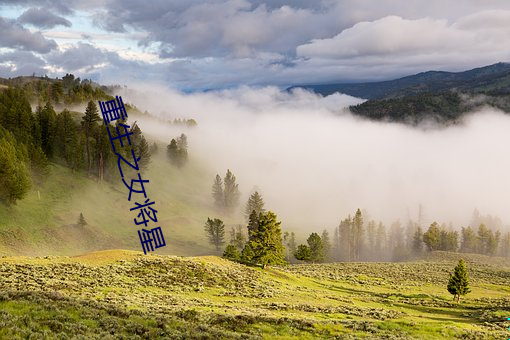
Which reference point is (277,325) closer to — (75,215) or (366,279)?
(366,279)

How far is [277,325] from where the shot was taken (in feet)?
91.1

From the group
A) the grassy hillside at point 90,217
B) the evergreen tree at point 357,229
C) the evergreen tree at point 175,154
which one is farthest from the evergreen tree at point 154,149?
the evergreen tree at point 357,229

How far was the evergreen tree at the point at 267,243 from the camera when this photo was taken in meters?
68.0

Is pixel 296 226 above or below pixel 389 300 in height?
below

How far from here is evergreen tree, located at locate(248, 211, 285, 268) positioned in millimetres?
68000

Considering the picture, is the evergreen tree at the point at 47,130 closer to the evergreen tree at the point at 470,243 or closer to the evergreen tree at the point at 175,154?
the evergreen tree at the point at 175,154

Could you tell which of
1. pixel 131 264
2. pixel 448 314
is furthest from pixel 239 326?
pixel 448 314

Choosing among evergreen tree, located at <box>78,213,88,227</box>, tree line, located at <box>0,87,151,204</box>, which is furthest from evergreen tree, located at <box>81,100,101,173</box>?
evergreen tree, located at <box>78,213,88,227</box>

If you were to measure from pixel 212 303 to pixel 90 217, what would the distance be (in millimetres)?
83446

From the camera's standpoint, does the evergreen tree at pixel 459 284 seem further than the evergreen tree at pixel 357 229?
No

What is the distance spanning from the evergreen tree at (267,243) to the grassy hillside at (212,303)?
2888mm

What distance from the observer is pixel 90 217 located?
4350 inches

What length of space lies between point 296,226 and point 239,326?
170 m

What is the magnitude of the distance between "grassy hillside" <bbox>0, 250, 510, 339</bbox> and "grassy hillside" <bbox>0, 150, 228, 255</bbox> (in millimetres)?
39083
